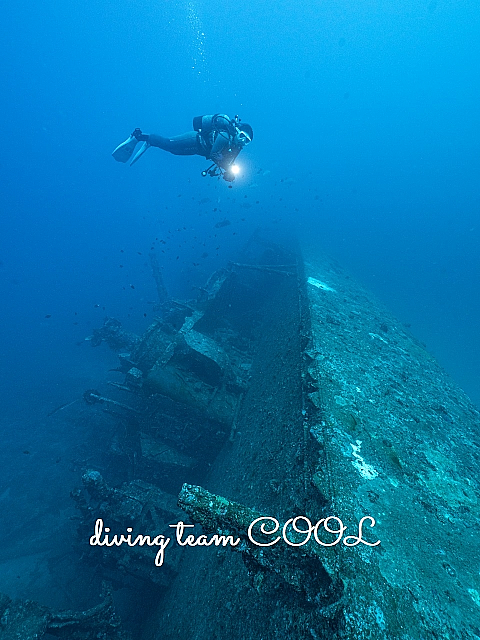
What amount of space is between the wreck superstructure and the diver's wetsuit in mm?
3522

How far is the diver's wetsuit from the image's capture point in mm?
6098

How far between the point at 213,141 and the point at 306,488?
6958mm

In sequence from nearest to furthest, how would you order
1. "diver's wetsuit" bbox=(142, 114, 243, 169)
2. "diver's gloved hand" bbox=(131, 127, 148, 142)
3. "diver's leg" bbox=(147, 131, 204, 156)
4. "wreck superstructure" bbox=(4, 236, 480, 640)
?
"wreck superstructure" bbox=(4, 236, 480, 640) < "diver's wetsuit" bbox=(142, 114, 243, 169) < "diver's leg" bbox=(147, 131, 204, 156) < "diver's gloved hand" bbox=(131, 127, 148, 142)

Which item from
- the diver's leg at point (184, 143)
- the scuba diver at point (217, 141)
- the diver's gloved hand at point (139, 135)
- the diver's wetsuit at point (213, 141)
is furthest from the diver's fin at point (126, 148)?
the diver's wetsuit at point (213, 141)

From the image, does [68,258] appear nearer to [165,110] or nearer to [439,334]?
[439,334]

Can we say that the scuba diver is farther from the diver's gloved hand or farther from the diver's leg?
the diver's gloved hand

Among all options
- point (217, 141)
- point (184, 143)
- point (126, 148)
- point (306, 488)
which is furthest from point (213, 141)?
point (306, 488)

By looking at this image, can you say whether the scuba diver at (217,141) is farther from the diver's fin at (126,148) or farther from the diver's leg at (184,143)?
the diver's fin at (126,148)

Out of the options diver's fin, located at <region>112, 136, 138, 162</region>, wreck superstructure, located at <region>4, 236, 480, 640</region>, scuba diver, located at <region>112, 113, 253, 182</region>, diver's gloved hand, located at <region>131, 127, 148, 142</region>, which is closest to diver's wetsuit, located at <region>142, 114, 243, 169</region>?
scuba diver, located at <region>112, 113, 253, 182</region>

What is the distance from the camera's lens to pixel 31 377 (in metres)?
13.7

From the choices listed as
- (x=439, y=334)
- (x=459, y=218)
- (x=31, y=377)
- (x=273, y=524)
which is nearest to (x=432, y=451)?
(x=273, y=524)

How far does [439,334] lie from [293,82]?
136 meters

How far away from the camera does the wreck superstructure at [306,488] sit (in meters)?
1.24

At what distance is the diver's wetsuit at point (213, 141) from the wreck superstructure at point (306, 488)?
139 inches
